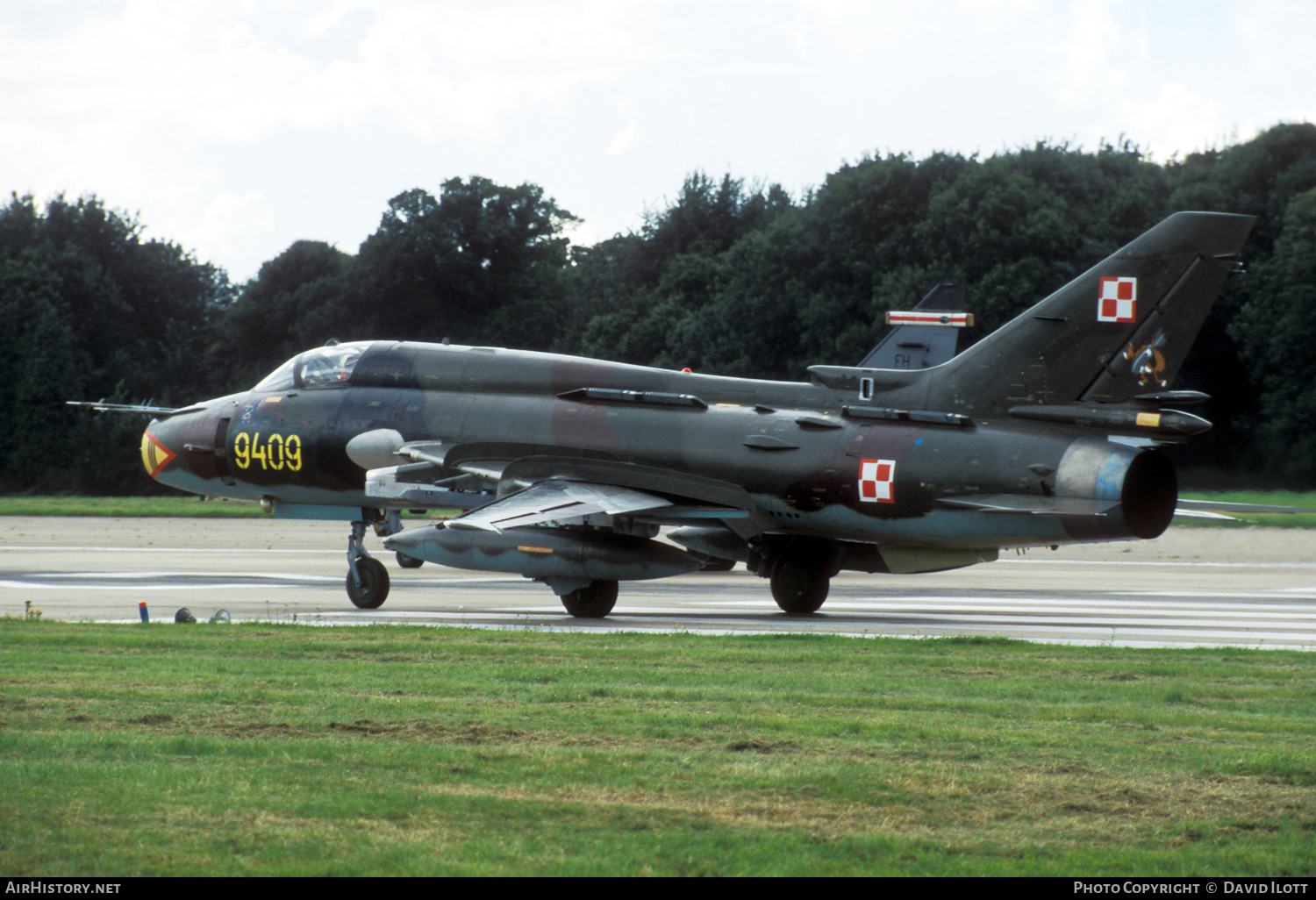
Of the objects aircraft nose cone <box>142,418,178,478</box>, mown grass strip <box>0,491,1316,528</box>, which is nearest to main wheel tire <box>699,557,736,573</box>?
aircraft nose cone <box>142,418,178,478</box>

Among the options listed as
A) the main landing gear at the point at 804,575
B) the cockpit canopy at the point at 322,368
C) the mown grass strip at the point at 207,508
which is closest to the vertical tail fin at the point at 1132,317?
the main landing gear at the point at 804,575

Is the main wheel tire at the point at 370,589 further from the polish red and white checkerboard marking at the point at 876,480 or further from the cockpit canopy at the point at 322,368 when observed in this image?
the polish red and white checkerboard marking at the point at 876,480

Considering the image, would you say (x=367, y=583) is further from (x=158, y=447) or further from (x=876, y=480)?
(x=876, y=480)

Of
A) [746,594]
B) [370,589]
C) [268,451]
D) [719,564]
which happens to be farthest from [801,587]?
[268,451]

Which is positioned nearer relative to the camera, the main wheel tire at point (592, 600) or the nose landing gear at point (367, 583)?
the main wheel tire at point (592, 600)

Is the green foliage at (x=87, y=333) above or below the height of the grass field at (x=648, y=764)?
above

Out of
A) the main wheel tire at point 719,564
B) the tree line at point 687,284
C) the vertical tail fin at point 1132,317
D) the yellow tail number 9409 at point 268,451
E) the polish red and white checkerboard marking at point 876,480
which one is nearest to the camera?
the vertical tail fin at point 1132,317

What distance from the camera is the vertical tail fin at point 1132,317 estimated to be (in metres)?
14.7

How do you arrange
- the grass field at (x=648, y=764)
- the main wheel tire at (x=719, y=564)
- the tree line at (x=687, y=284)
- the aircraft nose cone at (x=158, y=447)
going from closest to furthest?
the grass field at (x=648, y=764) < the main wheel tire at (x=719, y=564) < the aircraft nose cone at (x=158, y=447) < the tree line at (x=687, y=284)

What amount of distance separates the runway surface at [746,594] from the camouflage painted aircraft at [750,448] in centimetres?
90

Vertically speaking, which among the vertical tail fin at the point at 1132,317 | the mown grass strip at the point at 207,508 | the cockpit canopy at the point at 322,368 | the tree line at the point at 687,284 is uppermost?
the tree line at the point at 687,284

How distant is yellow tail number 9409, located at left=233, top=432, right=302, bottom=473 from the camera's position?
61.6ft

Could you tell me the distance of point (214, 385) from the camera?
69.2 metres

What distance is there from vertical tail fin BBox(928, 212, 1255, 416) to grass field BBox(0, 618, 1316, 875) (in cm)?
389
